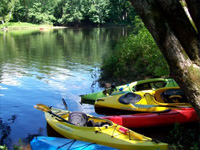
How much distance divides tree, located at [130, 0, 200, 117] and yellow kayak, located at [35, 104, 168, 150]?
7.82 feet

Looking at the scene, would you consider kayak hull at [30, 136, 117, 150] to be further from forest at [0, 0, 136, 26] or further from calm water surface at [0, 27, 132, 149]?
forest at [0, 0, 136, 26]

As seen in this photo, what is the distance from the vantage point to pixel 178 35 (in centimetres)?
327

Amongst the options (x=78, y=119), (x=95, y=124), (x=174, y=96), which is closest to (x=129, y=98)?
(x=174, y=96)

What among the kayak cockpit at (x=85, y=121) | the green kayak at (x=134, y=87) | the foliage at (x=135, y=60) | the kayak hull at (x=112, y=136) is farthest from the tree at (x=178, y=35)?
the foliage at (x=135, y=60)

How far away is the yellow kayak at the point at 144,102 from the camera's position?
727 cm

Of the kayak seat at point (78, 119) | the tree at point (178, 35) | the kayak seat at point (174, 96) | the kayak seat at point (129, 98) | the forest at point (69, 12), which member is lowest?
the kayak seat at point (78, 119)

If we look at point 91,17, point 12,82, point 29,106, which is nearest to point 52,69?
point 12,82

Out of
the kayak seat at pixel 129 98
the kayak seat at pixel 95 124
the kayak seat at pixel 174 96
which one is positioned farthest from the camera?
the kayak seat at pixel 129 98

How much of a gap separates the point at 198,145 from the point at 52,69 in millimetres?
11423

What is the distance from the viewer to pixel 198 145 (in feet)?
17.3

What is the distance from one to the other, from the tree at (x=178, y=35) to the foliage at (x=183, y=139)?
258cm

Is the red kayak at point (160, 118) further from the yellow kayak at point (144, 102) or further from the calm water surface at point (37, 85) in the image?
the calm water surface at point (37, 85)

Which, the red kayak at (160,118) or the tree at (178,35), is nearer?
the tree at (178,35)

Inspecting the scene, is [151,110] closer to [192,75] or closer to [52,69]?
[192,75]
